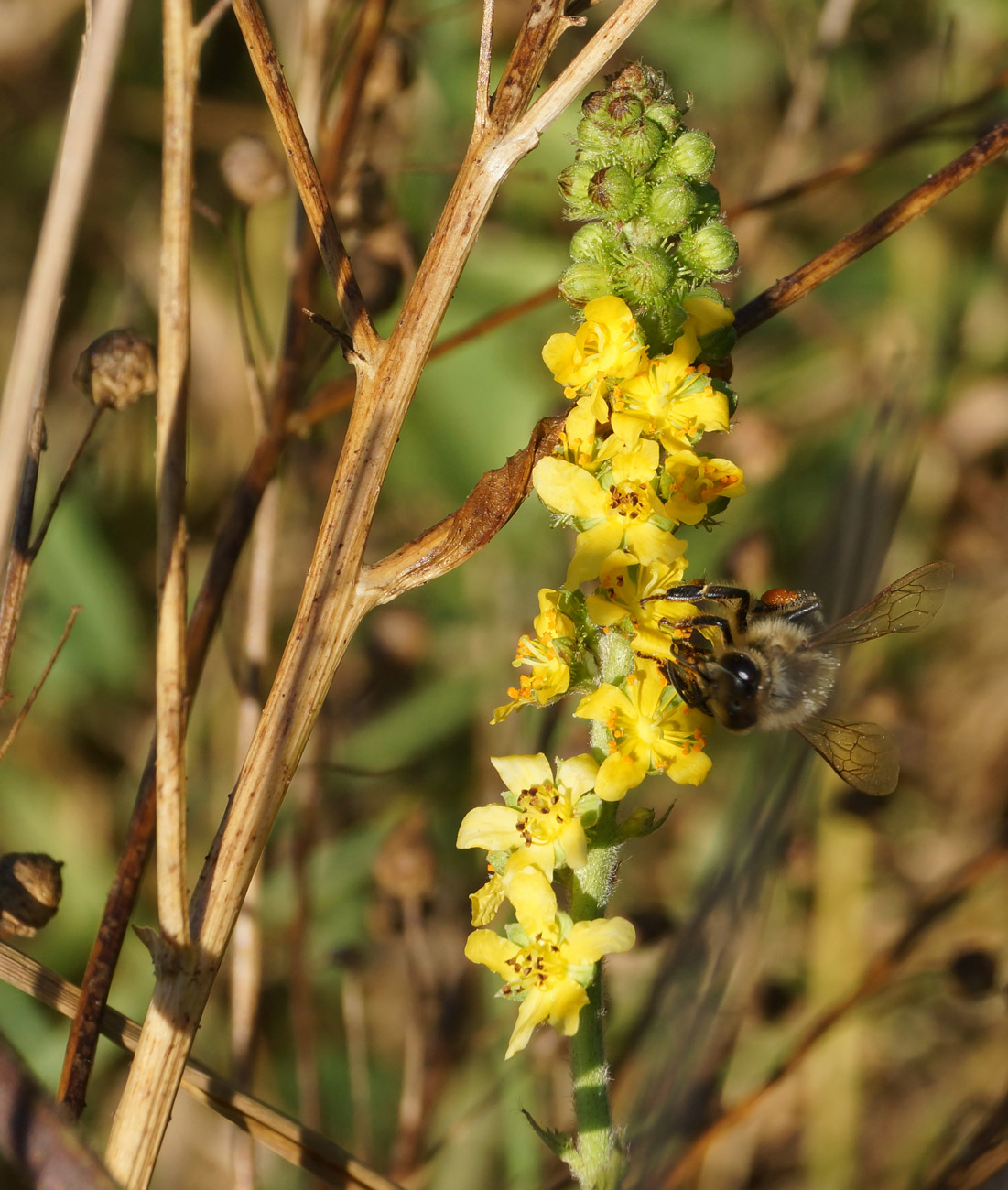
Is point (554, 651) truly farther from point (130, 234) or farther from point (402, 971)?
point (130, 234)

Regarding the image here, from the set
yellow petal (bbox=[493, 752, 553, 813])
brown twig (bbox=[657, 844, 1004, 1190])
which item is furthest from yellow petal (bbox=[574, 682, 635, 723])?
brown twig (bbox=[657, 844, 1004, 1190])

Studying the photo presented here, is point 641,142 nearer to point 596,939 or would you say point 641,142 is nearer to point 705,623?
point 705,623

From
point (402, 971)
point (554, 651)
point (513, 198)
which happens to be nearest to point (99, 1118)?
point (402, 971)

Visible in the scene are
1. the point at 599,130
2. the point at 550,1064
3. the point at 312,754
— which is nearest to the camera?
the point at 599,130

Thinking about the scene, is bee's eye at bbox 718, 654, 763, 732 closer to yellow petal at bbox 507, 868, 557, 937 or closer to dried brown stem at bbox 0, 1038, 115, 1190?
yellow petal at bbox 507, 868, 557, 937

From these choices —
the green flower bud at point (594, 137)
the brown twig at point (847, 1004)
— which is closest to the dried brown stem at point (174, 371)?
the green flower bud at point (594, 137)

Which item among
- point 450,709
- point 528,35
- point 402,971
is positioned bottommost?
point 402,971
